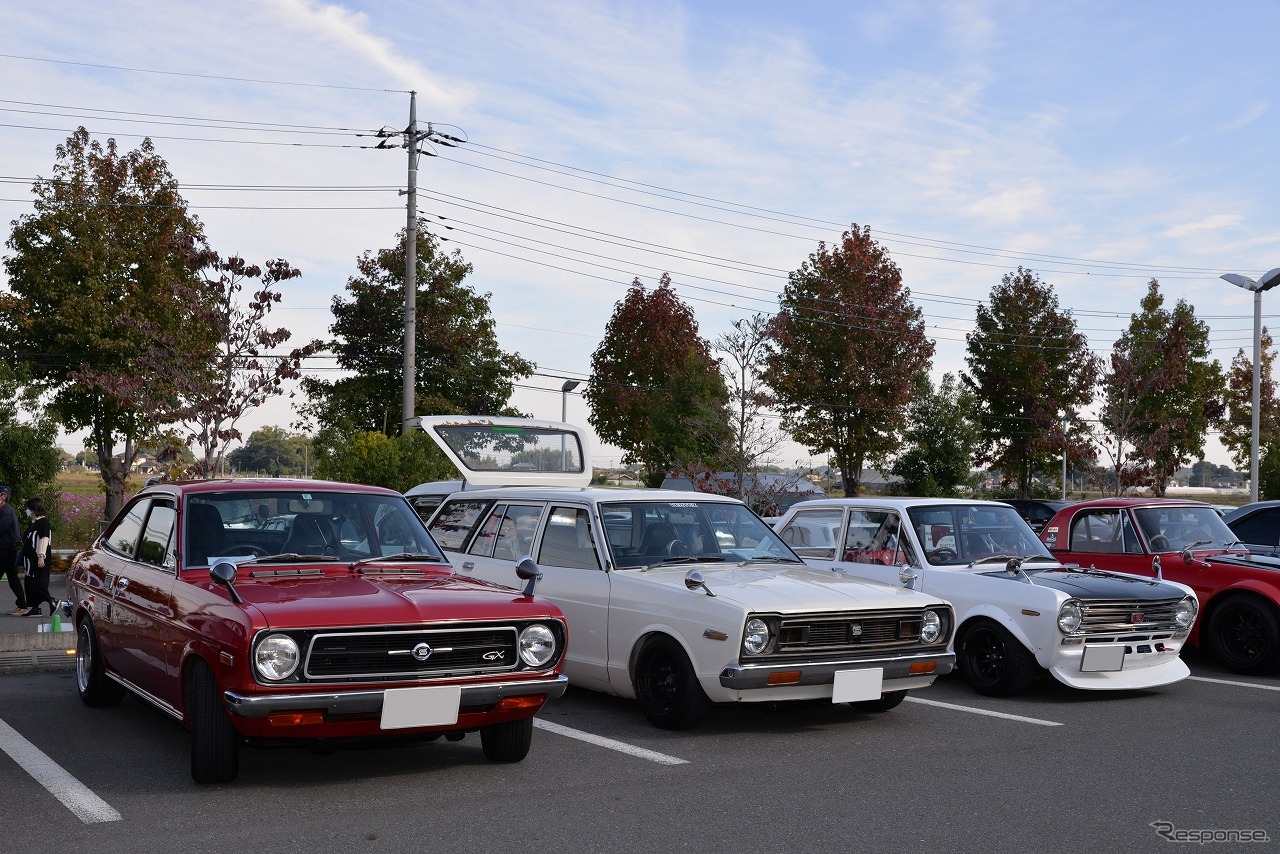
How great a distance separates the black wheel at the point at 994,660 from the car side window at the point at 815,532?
5.01 feet

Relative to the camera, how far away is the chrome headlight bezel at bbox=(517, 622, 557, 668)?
6.30 metres

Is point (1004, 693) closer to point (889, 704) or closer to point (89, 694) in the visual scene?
point (889, 704)

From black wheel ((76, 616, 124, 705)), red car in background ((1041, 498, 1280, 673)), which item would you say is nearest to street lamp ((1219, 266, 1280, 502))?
red car in background ((1041, 498, 1280, 673))

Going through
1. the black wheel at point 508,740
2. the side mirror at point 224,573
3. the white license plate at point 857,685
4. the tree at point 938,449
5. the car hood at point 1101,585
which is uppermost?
the tree at point 938,449

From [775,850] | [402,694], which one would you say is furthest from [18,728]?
[775,850]

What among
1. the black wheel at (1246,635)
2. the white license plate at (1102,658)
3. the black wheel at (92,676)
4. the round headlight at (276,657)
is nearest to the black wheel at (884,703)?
the white license plate at (1102,658)

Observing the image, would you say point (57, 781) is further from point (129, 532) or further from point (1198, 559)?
point (1198, 559)

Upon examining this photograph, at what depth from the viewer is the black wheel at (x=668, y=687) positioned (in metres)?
7.59

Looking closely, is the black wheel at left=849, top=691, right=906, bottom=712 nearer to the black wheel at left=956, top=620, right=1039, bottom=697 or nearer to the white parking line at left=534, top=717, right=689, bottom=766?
the black wheel at left=956, top=620, right=1039, bottom=697

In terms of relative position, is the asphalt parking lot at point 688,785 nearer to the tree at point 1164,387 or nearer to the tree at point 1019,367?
the tree at point 1164,387

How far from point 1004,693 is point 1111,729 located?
1297 mm

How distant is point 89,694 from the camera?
27.0 ft

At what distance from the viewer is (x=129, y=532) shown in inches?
319

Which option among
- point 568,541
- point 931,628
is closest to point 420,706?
point 568,541
